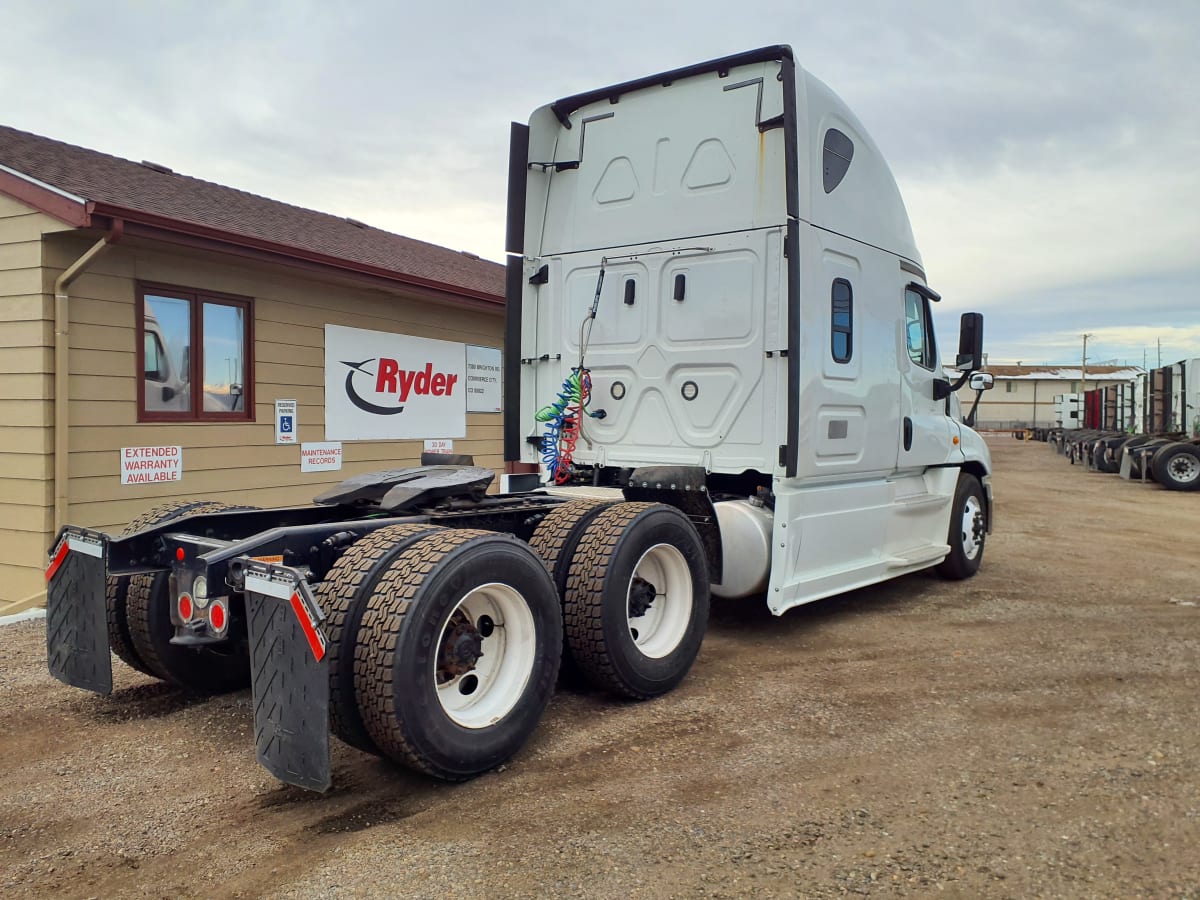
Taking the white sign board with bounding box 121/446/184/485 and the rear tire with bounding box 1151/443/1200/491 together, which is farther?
the rear tire with bounding box 1151/443/1200/491

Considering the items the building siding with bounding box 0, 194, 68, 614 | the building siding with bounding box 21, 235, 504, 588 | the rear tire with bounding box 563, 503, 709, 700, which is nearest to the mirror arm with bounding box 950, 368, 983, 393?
the rear tire with bounding box 563, 503, 709, 700

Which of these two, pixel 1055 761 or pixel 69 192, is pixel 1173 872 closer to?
pixel 1055 761

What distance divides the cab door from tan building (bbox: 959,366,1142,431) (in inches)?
2571

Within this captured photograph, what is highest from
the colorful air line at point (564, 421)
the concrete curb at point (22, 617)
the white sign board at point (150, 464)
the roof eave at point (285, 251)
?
the roof eave at point (285, 251)

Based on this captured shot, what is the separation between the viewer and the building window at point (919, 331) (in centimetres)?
735

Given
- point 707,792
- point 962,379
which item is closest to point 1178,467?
point 962,379

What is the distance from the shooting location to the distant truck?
357 cm

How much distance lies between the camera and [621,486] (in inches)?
267

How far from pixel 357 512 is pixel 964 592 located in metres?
5.40

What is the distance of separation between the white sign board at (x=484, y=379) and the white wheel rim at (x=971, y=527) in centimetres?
593

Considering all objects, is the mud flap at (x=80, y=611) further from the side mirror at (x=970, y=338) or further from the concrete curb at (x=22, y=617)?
the side mirror at (x=970, y=338)

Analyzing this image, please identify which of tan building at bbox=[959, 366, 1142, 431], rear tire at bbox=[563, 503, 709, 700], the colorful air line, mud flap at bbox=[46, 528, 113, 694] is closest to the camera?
mud flap at bbox=[46, 528, 113, 694]

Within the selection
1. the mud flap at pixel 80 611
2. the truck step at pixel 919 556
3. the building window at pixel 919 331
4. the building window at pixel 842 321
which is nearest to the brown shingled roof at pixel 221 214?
the mud flap at pixel 80 611

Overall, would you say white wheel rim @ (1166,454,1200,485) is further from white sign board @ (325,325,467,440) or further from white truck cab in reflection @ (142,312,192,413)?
white truck cab in reflection @ (142,312,192,413)
